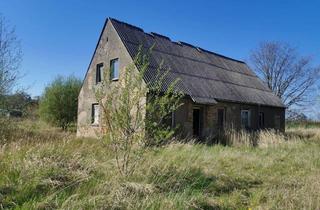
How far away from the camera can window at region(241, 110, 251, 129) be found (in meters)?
19.2

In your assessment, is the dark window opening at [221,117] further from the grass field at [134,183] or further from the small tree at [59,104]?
the small tree at [59,104]

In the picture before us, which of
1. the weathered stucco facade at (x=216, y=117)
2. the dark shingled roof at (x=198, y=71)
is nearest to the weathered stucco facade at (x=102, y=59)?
the dark shingled roof at (x=198, y=71)

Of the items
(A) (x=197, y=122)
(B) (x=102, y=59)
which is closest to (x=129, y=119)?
(A) (x=197, y=122)

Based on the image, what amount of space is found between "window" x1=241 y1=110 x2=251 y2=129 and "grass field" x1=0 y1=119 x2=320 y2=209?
11.2 metres

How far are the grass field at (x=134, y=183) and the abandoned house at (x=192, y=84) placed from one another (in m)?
7.41

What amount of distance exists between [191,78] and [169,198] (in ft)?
41.2

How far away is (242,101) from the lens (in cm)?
1839

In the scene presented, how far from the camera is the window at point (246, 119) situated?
19.2 metres

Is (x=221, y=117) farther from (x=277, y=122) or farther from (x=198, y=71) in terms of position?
(x=277, y=122)

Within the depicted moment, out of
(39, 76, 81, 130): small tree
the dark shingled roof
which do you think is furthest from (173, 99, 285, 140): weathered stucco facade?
(39, 76, 81, 130): small tree

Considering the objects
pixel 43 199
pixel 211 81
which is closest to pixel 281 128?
pixel 211 81

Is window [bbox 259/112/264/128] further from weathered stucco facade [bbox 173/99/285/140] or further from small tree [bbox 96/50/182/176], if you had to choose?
small tree [bbox 96/50/182/176]

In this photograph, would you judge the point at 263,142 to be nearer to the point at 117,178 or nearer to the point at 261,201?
the point at 261,201

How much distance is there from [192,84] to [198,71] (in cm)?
235
